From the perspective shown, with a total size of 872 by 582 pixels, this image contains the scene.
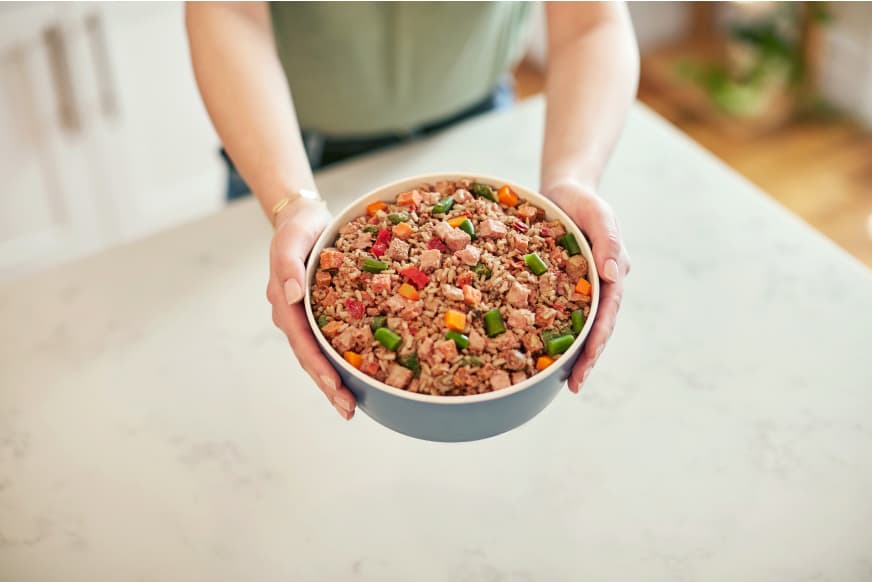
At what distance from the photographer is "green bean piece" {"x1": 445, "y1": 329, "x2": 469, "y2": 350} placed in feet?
2.60

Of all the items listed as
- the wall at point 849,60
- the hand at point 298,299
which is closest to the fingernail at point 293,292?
the hand at point 298,299

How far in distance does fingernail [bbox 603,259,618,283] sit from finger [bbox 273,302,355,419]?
284 millimetres

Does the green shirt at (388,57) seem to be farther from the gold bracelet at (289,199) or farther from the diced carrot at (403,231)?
the diced carrot at (403,231)

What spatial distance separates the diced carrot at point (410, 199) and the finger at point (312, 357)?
0.53 feet

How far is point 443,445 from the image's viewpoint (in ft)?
3.20

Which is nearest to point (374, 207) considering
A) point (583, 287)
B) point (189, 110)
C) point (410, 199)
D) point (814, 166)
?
point (410, 199)

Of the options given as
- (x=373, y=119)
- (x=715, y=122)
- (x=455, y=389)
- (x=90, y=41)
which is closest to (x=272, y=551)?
(x=455, y=389)

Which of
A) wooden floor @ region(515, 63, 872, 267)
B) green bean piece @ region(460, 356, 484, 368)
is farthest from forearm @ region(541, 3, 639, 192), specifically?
wooden floor @ region(515, 63, 872, 267)

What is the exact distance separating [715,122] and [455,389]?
2.38m

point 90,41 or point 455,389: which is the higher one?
point 455,389

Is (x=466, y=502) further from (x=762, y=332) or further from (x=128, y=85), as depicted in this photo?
(x=128, y=85)

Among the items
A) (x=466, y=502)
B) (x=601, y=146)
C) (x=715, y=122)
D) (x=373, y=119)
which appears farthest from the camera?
(x=715, y=122)

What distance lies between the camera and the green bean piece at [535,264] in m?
0.85

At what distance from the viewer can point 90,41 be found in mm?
2016
